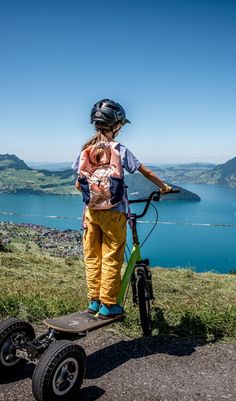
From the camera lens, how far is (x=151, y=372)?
3848 mm

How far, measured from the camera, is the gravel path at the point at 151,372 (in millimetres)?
3418

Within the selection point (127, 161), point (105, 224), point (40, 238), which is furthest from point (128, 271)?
point (40, 238)

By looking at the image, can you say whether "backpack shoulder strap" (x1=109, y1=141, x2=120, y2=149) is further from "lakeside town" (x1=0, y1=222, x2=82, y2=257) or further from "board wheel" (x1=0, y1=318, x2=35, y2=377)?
"lakeside town" (x1=0, y1=222, x2=82, y2=257)

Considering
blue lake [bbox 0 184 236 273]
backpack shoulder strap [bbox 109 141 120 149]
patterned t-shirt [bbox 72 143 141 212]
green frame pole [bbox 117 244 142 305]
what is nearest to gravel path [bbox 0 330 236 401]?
green frame pole [bbox 117 244 142 305]

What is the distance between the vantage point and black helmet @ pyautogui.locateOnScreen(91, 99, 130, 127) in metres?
4.33

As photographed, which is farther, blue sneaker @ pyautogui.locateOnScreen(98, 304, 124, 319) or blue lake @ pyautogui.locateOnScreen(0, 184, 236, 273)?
blue lake @ pyautogui.locateOnScreen(0, 184, 236, 273)

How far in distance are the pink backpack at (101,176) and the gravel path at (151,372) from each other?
1.61 m

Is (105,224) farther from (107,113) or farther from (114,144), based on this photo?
(107,113)

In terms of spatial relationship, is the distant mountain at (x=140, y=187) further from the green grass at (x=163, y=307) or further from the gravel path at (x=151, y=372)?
the gravel path at (x=151, y=372)

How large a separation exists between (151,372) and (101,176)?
204 centimetres

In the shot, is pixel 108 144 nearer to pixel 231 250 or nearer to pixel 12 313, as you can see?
pixel 12 313

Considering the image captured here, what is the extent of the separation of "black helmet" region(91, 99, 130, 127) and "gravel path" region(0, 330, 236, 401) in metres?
A: 2.52

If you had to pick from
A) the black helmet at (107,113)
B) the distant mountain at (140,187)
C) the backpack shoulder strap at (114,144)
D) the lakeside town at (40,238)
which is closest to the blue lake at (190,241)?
the lakeside town at (40,238)

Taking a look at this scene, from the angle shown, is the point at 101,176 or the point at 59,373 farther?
the point at 101,176
